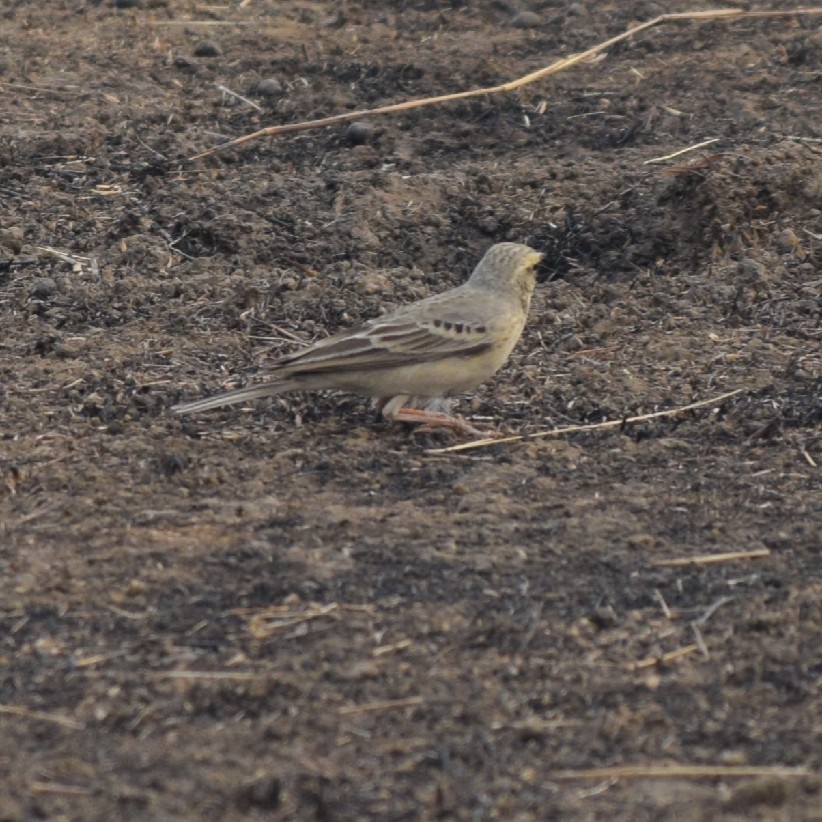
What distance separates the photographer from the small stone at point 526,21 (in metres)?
12.8

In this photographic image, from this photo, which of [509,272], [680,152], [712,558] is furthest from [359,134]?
[712,558]

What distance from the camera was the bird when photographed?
708cm

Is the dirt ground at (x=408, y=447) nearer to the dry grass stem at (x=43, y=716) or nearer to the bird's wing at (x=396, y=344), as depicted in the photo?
the dry grass stem at (x=43, y=716)

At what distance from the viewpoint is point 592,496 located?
6.52 m

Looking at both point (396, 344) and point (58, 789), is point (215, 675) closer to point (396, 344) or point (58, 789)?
point (58, 789)

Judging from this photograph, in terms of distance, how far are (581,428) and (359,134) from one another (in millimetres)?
4081

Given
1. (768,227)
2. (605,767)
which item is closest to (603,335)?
(768,227)

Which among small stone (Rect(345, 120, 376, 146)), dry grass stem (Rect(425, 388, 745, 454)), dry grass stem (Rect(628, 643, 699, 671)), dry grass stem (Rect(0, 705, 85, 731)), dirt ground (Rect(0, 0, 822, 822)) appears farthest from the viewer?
small stone (Rect(345, 120, 376, 146))

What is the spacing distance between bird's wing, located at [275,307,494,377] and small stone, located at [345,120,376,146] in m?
3.51

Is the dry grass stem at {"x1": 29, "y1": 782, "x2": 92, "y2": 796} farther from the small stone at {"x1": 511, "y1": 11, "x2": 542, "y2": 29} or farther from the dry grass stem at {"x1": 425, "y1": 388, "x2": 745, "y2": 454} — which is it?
the small stone at {"x1": 511, "y1": 11, "x2": 542, "y2": 29}

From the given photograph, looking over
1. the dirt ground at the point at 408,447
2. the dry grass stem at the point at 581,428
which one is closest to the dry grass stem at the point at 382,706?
the dirt ground at the point at 408,447

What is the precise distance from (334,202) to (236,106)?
2193 mm

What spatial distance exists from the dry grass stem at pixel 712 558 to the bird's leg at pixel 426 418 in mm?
1410

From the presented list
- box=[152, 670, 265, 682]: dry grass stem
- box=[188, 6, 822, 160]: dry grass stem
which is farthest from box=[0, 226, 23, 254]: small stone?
box=[152, 670, 265, 682]: dry grass stem
